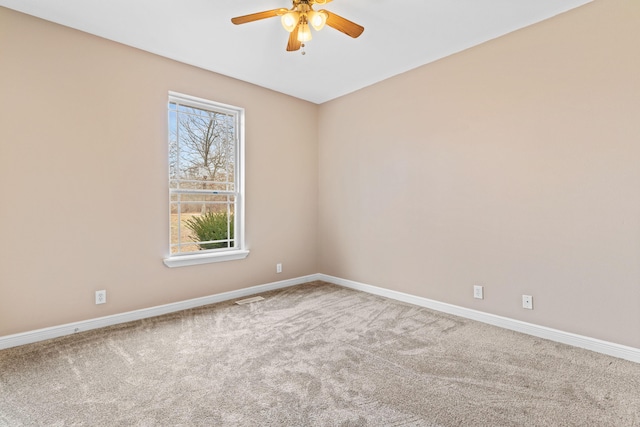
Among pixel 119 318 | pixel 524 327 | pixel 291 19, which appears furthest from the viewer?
pixel 119 318

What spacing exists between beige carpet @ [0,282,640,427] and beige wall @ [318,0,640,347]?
0.47 m

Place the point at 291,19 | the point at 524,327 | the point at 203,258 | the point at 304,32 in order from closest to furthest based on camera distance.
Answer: the point at 291,19 < the point at 304,32 < the point at 524,327 < the point at 203,258

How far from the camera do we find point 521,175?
9.01 feet

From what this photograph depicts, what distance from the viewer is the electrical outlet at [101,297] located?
285 cm

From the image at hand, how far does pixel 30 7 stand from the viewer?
2.44 meters

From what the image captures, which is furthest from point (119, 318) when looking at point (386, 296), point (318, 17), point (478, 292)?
point (478, 292)

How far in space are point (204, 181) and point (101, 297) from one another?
1.53 m

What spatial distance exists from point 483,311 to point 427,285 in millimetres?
600

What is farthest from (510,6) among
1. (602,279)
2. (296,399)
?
(296,399)

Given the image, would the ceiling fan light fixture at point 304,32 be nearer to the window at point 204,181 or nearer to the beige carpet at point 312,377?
the window at point 204,181

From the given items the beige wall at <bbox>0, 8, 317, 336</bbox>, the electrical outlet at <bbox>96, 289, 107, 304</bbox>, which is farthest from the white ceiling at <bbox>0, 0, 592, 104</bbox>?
the electrical outlet at <bbox>96, 289, 107, 304</bbox>

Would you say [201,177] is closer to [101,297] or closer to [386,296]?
[101,297]

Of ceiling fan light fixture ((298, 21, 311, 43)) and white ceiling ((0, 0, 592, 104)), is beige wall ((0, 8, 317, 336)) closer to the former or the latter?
white ceiling ((0, 0, 592, 104))

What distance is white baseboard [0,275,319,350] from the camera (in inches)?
98.2
